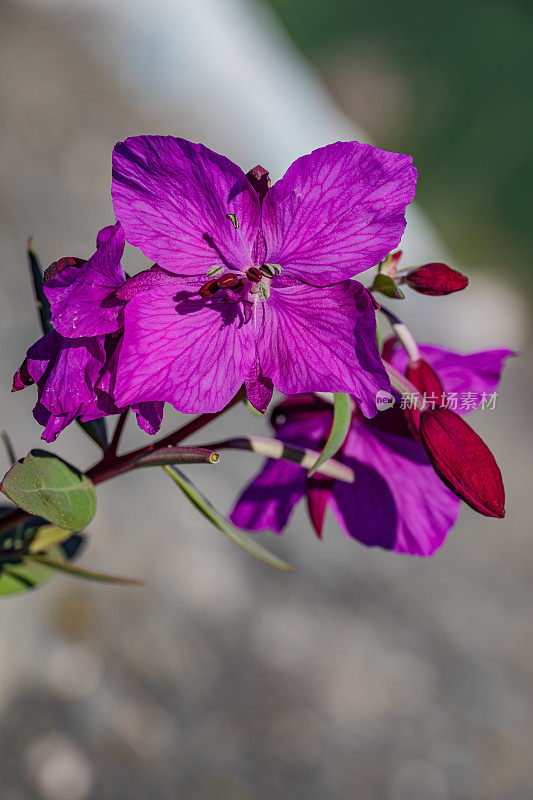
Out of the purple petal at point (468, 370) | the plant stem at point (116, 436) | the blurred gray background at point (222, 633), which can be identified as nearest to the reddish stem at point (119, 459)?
the plant stem at point (116, 436)

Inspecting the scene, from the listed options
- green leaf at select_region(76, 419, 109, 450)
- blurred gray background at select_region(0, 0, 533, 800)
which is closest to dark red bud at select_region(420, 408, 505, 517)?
green leaf at select_region(76, 419, 109, 450)

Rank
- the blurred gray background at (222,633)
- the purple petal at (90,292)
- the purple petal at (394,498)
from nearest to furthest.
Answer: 1. the purple petal at (90,292)
2. the purple petal at (394,498)
3. the blurred gray background at (222,633)

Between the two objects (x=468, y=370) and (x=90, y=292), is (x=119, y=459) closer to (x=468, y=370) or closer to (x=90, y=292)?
(x=90, y=292)

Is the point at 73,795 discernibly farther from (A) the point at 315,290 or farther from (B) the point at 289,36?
(B) the point at 289,36

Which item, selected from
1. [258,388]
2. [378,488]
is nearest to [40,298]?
[258,388]

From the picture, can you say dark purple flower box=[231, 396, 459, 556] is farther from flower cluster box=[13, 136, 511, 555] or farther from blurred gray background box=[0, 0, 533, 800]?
blurred gray background box=[0, 0, 533, 800]

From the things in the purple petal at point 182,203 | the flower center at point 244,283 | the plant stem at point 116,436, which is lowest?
the plant stem at point 116,436

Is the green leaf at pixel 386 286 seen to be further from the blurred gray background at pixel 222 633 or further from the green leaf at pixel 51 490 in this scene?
the blurred gray background at pixel 222 633
